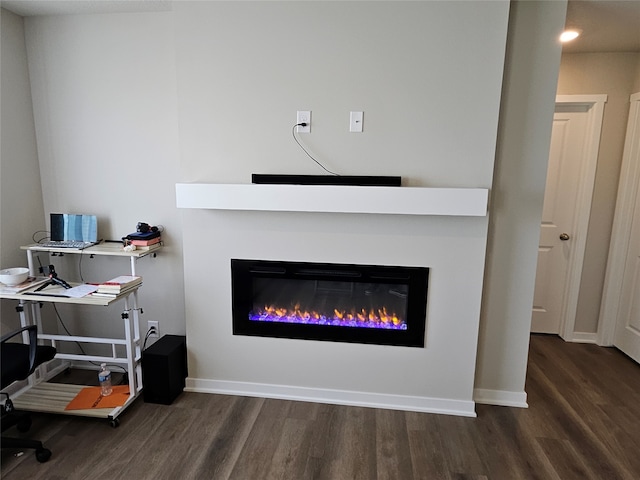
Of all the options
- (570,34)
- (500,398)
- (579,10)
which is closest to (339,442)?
(500,398)

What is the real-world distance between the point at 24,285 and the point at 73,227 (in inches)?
20.2

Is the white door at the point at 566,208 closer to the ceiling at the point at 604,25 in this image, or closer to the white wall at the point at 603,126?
the white wall at the point at 603,126

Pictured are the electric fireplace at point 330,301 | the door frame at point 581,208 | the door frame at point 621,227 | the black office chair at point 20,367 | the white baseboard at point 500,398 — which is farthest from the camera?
the door frame at point 581,208

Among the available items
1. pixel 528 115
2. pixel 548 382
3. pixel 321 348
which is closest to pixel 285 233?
pixel 321 348

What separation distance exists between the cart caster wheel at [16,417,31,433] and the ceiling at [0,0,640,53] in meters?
2.54

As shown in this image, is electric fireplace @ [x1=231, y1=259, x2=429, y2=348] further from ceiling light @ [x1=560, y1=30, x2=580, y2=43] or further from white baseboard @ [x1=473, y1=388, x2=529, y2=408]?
ceiling light @ [x1=560, y1=30, x2=580, y2=43]

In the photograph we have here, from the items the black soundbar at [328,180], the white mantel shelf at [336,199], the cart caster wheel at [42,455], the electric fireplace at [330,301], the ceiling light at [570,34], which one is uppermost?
the ceiling light at [570,34]

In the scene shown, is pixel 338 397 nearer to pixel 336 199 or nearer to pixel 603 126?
pixel 336 199

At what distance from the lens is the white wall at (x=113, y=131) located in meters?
2.66

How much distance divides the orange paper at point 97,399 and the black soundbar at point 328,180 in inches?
64.5

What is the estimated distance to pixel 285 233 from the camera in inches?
98.9

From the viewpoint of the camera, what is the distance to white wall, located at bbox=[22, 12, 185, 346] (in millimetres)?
2660

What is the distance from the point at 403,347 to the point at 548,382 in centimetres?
130

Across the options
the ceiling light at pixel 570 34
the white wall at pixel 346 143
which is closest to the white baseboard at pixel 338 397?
the white wall at pixel 346 143
